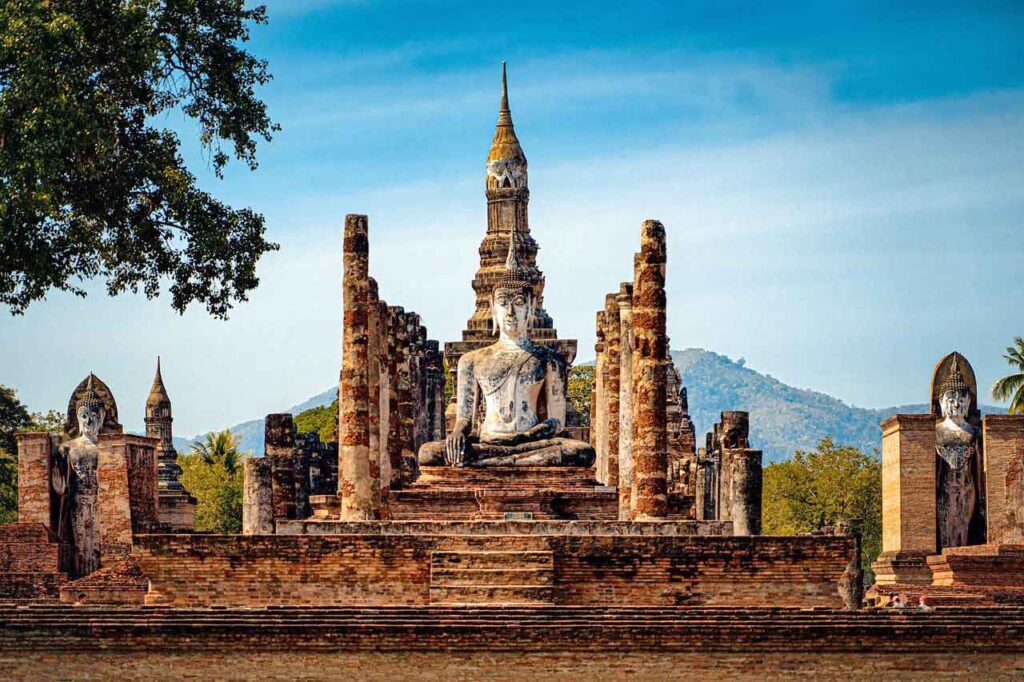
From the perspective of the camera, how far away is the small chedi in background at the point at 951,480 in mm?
28156

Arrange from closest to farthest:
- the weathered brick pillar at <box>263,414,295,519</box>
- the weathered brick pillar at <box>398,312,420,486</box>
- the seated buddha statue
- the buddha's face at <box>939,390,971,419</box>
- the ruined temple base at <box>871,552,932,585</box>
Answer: the ruined temple base at <box>871,552,932,585</box>, the buddha's face at <box>939,390,971,419</box>, the seated buddha statue, the weathered brick pillar at <box>263,414,295,519</box>, the weathered brick pillar at <box>398,312,420,486</box>

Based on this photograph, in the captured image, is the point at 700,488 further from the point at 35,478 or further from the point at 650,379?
the point at 35,478

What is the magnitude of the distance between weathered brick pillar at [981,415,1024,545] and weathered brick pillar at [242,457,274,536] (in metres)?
10.1

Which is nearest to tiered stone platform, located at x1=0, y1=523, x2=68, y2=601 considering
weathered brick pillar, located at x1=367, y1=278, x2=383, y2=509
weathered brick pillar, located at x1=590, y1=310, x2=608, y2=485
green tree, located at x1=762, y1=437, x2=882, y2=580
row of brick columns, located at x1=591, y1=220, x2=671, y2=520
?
weathered brick pillar, located at x1=367, y1=278, x2=383, y2=509

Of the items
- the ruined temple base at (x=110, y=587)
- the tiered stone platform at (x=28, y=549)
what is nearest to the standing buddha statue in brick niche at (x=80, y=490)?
the tiered stone platform at (x=28, y=549)

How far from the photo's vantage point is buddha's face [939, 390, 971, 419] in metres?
28.7

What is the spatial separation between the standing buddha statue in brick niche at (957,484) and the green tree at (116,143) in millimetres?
9877

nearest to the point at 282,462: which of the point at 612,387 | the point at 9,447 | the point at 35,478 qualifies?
the point at 35,478

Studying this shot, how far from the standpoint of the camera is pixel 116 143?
90.9 feet

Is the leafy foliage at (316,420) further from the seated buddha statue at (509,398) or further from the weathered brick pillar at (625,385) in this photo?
the seated buddha statue at (509,398)

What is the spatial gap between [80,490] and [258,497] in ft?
8.34

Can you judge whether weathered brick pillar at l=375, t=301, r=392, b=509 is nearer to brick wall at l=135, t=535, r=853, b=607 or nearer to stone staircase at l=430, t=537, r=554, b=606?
brick wall at l=135, t=535, r=853, b=607

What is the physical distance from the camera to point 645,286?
2539 cm

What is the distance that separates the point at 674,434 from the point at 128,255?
13.8m
